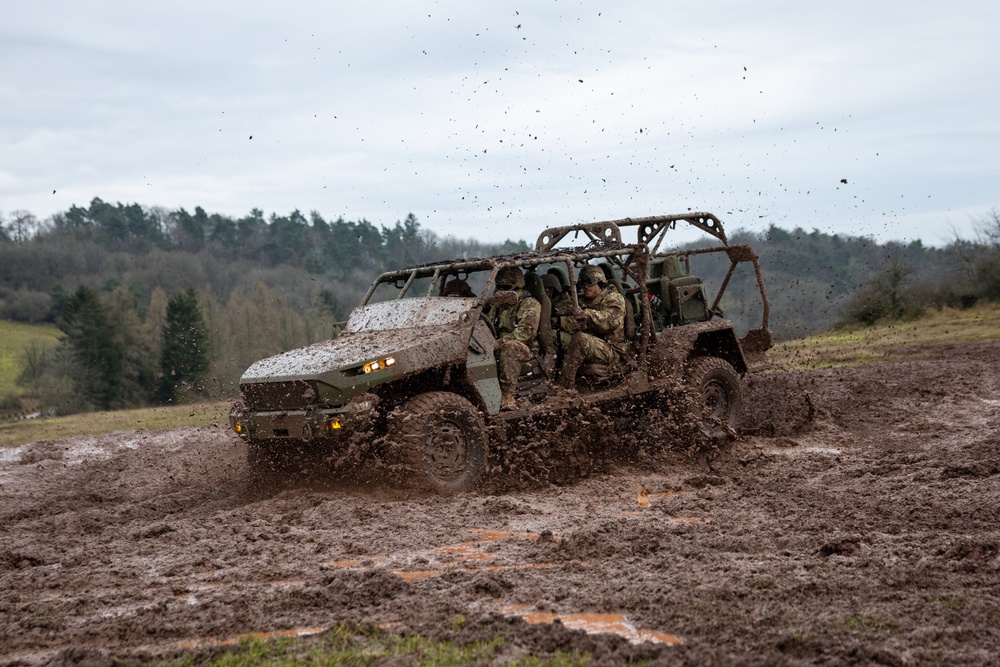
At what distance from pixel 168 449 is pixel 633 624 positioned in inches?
367

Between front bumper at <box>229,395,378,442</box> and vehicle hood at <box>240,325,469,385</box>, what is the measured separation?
247 millimetres

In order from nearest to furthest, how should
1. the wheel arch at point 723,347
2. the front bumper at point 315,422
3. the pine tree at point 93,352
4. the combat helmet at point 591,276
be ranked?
the front bumper at point 315,422
the combat helmet at point 591,276
the wheel arch at point 723,347
the pine tree at point 93,352

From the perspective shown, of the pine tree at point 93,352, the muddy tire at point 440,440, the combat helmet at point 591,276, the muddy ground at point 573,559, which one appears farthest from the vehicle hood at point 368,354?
the pine tree at point 93,352

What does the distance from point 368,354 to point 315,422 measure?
719 millimetres

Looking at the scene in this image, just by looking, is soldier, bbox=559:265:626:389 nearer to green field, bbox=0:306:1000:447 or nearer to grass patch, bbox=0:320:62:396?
green field, bbox=0:306:1000:447

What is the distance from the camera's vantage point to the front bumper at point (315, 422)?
826 cm

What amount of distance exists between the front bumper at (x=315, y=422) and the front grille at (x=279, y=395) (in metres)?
0.05

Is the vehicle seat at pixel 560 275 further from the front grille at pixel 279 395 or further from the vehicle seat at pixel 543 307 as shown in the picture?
the front grille at pixel 279 395

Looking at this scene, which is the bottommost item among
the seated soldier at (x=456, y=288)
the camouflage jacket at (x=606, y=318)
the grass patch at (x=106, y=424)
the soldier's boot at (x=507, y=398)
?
the grass patch at (x=106, y=424)

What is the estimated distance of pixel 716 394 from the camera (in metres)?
11.4

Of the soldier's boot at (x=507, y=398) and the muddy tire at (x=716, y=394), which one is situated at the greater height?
the soldier's boot at (x=507, y=398)

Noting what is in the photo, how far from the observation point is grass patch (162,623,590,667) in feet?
14.8

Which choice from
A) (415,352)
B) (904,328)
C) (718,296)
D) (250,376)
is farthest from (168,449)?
(904,328)

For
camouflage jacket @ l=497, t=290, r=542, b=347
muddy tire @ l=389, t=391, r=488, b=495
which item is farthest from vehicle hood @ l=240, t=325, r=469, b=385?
camouflage jacket @ l=497, t=290, r=542, b=347
